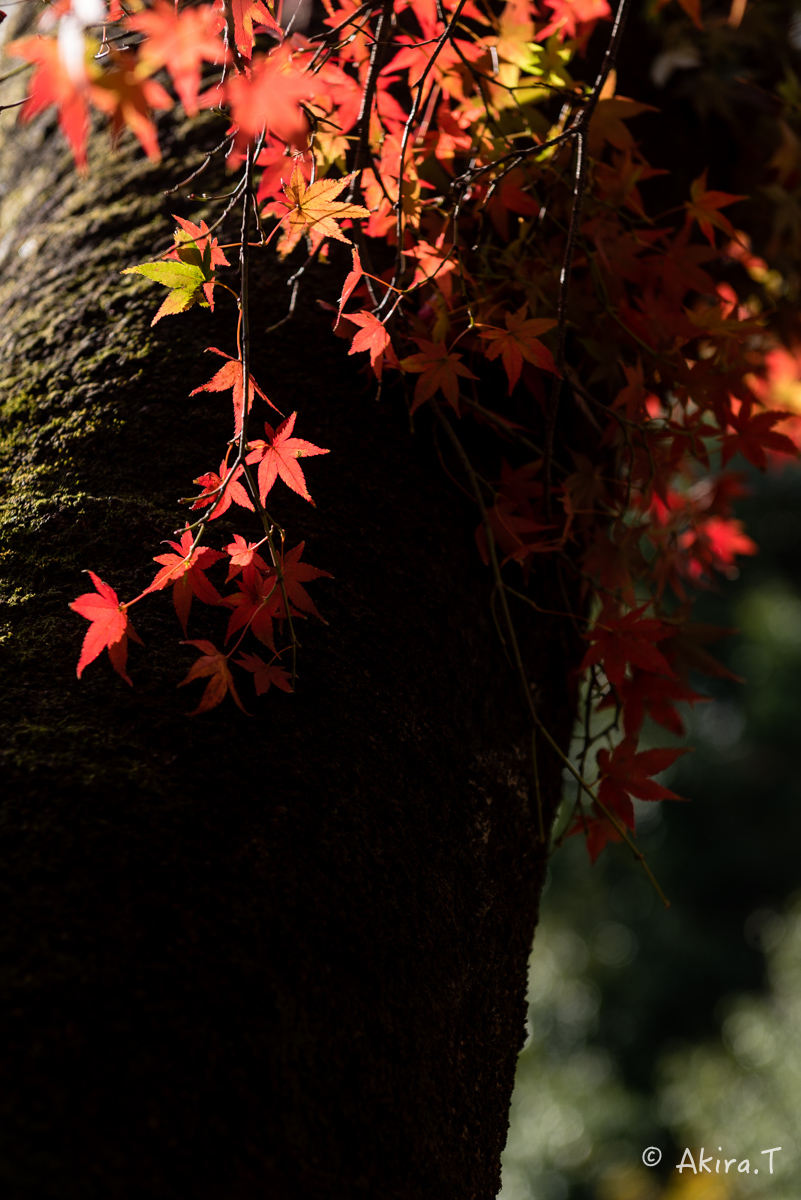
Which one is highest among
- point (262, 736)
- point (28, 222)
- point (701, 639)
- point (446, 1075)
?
point (28, 222)

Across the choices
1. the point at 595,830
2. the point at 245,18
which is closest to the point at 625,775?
the point at 595,830

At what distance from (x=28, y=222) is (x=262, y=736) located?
0.89 metres

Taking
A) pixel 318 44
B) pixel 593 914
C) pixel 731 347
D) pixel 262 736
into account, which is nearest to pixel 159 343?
pixel 318 44

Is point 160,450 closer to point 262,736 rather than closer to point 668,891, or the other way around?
point 262,736

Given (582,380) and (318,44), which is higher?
(318,44)

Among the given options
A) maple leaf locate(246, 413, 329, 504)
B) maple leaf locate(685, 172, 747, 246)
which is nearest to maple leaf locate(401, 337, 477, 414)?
maple leaf locate(246, 413, 329, 504)

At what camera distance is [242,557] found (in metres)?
0.61

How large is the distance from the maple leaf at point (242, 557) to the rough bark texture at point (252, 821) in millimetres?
47

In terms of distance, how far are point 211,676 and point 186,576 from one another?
0.27 ft

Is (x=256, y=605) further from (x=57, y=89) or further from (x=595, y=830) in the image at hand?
(x=595, y=830)

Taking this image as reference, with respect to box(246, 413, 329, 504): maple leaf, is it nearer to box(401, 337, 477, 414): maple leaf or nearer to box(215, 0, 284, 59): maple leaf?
box(401, 337, 477, 414): maple leaf

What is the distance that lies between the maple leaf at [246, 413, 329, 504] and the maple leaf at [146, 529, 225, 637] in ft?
0.20

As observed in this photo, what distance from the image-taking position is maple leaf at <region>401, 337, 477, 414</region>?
2.28 ft

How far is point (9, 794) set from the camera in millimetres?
518
